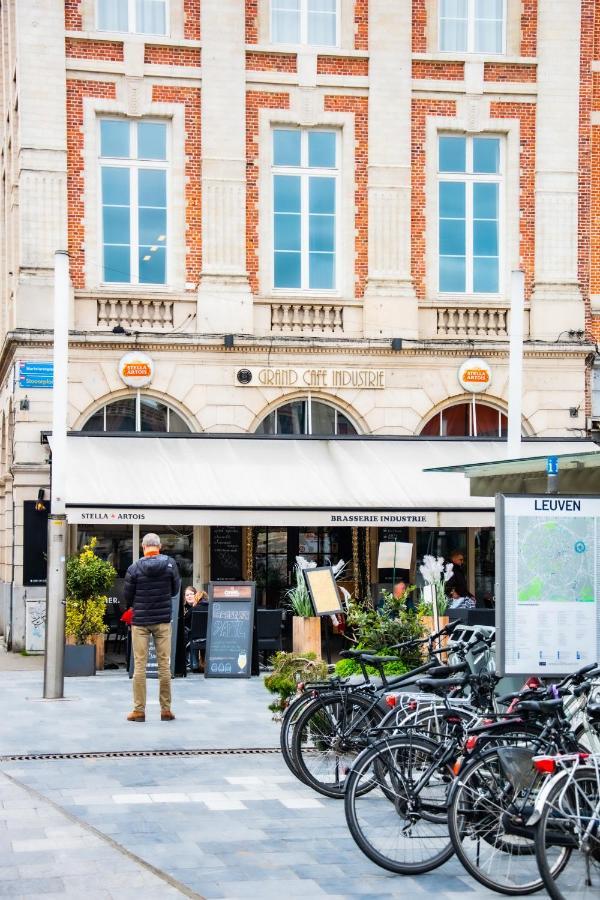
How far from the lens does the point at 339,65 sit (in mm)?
23344

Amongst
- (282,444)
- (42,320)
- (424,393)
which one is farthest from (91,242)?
(424,393)

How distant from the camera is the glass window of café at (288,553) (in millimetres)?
22969

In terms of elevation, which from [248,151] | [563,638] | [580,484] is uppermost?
[248,151]

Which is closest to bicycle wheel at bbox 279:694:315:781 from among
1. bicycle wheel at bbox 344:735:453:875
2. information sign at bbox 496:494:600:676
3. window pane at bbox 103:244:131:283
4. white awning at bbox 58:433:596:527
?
information sign at bbox 496:494:600:676

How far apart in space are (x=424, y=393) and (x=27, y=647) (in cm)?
726

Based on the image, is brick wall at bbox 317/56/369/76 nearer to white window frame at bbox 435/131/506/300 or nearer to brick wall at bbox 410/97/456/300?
brick wall at bbox 410/97/456/300

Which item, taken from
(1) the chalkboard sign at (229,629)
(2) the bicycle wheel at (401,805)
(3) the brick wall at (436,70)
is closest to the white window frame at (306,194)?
(3) the brick wall at (436,70)

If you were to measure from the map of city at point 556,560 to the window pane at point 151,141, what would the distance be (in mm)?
14237

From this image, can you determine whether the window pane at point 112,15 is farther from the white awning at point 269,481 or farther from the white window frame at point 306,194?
the white awning at point 269,481

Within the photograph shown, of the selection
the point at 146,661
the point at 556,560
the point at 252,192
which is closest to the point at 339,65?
the point at 252,192

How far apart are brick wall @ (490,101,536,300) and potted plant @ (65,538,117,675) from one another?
890 centimetres

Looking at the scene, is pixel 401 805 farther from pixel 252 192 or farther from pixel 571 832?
pixel 252 192

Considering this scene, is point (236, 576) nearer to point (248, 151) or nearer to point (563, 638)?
point (248, 151)

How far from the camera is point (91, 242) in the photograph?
73.9 ft
